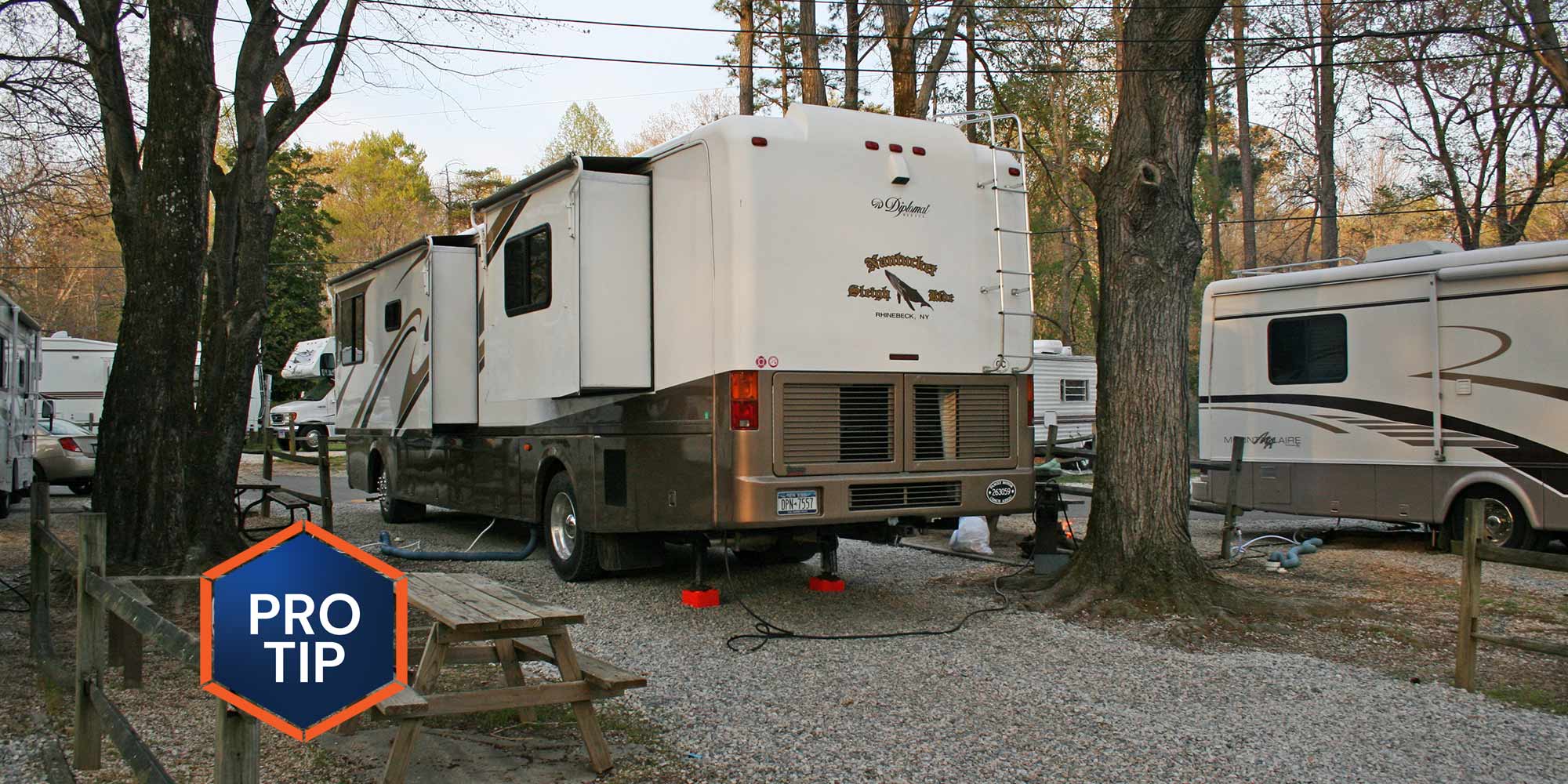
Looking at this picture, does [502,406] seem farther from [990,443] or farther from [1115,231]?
[1115,231]

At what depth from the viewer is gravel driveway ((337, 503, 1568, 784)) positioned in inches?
A: 182

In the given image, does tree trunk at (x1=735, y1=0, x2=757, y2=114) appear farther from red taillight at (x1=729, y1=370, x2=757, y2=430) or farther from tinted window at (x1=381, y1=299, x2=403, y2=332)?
red taillight at (x1=729, y1=370, x2=757, y2=430)

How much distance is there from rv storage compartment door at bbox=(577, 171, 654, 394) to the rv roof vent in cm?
743

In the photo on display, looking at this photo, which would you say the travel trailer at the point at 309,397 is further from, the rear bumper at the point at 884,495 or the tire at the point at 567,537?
the rear bumper at the point at 884,495

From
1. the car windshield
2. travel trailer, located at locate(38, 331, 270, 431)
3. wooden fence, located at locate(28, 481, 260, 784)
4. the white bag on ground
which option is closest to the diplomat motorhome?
the white bag on ground

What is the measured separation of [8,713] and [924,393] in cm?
532

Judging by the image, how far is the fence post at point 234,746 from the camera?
8.89ft

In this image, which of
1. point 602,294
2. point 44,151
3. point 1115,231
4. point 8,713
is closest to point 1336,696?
point 1115,231

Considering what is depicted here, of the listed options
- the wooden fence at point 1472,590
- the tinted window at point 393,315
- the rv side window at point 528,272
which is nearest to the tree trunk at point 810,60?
the tinted window at point 393,315

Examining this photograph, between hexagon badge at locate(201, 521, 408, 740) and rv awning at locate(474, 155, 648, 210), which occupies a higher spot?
rv awning at locate(474, 155, 648, 210)

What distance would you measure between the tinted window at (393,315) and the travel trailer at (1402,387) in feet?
28.2

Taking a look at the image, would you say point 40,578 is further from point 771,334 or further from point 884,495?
point 884,495

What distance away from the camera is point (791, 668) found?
6.26m

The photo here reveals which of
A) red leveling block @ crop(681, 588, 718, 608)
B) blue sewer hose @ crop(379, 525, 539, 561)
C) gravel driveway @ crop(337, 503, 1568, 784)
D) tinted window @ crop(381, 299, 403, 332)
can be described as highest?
tinted window @ crop(381, 299, 403, 332)
